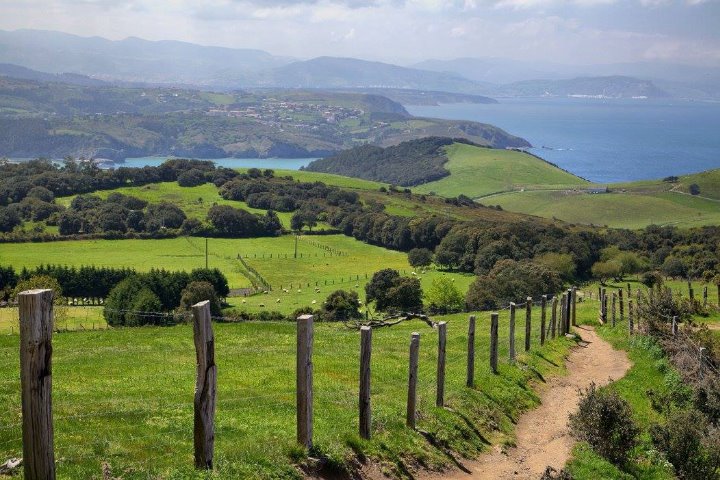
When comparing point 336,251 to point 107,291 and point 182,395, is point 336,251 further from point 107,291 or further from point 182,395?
point 182,395

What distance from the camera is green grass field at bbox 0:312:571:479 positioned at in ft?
31.9

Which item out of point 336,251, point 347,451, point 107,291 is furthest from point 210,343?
point 336,251

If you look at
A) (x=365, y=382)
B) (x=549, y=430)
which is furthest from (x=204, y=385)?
(x=549, y=430)

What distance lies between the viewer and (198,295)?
6156 centimetres

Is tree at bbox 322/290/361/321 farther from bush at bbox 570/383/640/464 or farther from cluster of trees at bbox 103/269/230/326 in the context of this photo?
bush at bbox 570/383/640/464

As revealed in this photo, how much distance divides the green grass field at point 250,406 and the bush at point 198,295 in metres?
36.6

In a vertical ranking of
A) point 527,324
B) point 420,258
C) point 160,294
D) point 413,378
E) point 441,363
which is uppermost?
point 413,378

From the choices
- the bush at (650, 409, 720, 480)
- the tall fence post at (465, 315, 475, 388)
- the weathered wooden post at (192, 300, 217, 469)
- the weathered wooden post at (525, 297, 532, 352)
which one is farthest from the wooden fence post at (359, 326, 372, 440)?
the weathered wooden post at (525, 297, 532, 352)

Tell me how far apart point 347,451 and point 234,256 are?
3599 inches

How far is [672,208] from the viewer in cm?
15600

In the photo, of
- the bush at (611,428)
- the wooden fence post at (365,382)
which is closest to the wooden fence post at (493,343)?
the bush at (611,428)

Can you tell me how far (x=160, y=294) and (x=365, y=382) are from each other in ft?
177

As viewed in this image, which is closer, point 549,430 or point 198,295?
point 549,430

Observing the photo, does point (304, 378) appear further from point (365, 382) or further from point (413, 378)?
point (413, 378)
